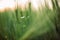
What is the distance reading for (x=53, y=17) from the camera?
24.1 inches

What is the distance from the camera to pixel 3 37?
0.57 metres

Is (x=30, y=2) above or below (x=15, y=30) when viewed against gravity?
above

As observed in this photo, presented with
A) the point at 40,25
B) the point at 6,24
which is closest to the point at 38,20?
the point at 40,25

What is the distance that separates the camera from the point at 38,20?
23.3 inches

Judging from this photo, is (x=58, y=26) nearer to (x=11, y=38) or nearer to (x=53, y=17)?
(x=53, y=17)

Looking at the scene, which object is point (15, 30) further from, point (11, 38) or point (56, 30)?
point (56, 30)

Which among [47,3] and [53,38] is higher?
[47,3]

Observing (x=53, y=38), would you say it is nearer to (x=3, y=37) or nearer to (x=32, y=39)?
(x=32, y=39)

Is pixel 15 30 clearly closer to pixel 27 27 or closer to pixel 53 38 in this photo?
pixel 27 27

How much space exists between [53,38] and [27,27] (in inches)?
4.9

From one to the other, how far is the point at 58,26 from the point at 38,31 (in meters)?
0.09

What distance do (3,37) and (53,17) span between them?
221 mm

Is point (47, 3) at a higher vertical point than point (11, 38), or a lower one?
higher

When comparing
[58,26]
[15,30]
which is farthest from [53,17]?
[15,30]
